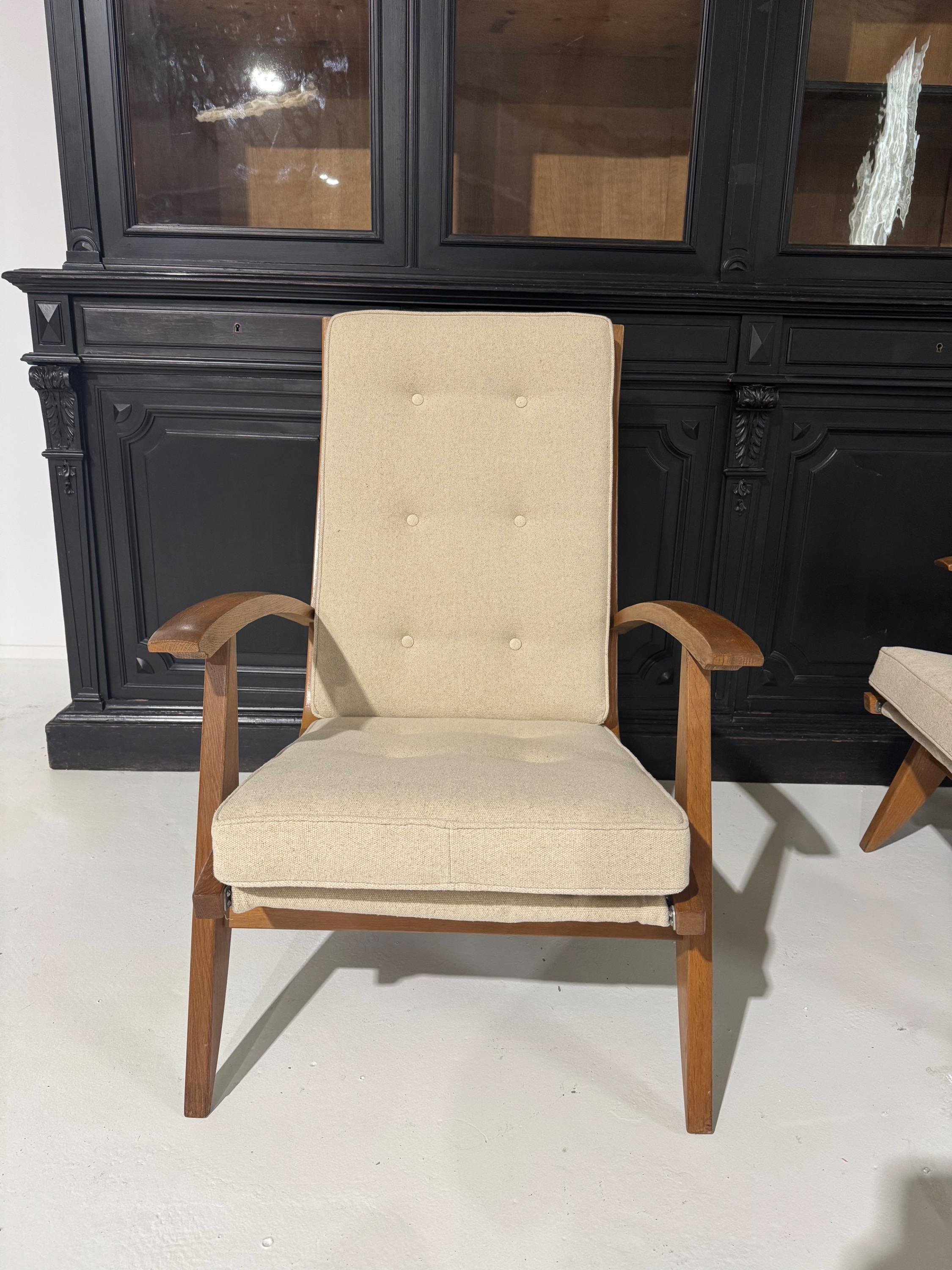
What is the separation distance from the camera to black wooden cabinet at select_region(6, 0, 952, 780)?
1835mm

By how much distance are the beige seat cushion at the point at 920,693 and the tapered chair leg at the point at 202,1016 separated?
120 centimetres

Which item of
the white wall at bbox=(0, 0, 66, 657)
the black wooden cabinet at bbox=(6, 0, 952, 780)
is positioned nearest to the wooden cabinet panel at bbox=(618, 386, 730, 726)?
the black wooden cabinet at bbox=(6, 0, 952, 780)

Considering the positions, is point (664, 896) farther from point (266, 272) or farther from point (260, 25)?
point (260, 25)

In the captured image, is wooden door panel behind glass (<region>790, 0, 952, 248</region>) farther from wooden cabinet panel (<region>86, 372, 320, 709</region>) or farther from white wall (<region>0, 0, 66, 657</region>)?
white wall (<region>0, 0, 66, 657</region>)

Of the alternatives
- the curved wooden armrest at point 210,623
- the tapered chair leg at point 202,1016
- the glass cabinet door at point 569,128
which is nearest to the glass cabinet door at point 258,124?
the glass cabinet door at point 569,128

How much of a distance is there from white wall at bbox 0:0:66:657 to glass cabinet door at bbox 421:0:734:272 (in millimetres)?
1154

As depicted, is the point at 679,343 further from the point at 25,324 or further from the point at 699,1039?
the point at 25,324

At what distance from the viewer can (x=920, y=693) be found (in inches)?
60.2

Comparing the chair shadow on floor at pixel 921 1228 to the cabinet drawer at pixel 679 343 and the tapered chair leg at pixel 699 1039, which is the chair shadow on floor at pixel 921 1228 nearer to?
the tapered chair leg at pixel 699 1039

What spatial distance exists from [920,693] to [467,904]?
99 cm

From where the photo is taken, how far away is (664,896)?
40.6 inches

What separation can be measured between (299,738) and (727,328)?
4.37ft

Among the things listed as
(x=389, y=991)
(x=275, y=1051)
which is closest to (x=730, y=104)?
(x=389, y=991)

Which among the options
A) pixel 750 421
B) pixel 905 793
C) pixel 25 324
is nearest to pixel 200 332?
pixel 25 324
